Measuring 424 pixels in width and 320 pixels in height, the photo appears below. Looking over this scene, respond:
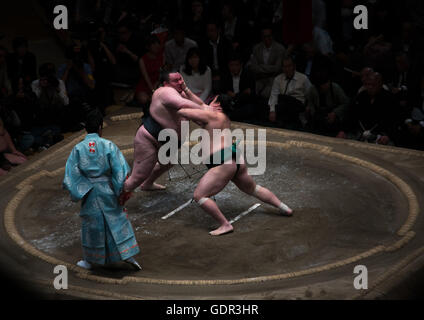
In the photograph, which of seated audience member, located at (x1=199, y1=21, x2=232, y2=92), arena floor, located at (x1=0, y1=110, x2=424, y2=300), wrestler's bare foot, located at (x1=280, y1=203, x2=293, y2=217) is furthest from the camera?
seated audience member, located at (x1=199, y1=21, x2=232, y2=92)

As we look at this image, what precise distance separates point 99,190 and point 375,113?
2750 mm

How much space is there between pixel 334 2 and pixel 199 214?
3.26 metres

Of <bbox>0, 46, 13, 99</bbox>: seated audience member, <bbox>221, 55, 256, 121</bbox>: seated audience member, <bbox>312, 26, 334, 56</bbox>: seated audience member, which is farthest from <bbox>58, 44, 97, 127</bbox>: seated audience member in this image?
<bbox>312, 26, 334, 56</bbox>: seated audience member

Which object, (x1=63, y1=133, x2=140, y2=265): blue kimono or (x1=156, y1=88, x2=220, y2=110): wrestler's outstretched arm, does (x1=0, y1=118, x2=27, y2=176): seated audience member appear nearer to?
(x1=156, y1=88, x2=220, y2=110): wrestler's outstretched arm

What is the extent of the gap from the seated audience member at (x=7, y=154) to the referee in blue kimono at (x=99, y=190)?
1.98 metres

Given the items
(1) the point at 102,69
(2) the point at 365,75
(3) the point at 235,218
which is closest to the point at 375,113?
(2) the point at 365,75

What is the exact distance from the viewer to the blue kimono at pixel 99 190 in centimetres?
359

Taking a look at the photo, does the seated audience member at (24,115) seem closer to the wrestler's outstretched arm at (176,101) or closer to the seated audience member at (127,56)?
the seated audience member at (127,56)

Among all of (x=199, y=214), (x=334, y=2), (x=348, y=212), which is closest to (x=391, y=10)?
(x=334, y=2)

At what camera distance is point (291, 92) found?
6.01m

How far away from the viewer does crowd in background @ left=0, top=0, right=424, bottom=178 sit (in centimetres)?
562

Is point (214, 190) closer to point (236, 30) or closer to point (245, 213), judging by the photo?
point (245, 213)

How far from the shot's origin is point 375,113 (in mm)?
5520

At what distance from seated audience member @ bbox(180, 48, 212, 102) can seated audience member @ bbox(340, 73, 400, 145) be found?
1293 mm
